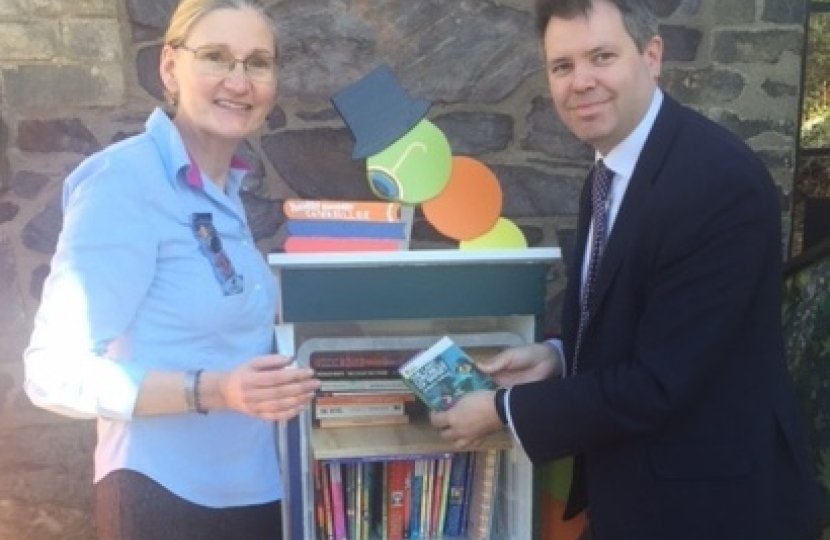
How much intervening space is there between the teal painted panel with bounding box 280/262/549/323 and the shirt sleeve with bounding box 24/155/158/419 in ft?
1.19

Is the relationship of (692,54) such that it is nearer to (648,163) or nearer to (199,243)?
(648,163)

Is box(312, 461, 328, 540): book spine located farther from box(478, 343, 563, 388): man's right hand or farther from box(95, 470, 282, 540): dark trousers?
box(478, 343, 563, 388): man's right hand

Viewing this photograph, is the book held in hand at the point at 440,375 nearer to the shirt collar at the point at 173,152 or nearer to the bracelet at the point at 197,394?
the bracelet at the point at 197,394

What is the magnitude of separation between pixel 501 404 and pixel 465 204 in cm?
50

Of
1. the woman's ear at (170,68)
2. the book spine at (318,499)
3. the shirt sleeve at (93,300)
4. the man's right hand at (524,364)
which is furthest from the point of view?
the book spine at (318,499)

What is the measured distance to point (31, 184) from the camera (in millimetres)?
2852

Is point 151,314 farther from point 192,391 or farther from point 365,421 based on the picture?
point 365,421

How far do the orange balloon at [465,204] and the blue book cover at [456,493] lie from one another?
1.74 ft

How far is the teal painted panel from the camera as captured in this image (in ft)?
6.33

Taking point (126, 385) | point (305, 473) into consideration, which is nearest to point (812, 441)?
point (305, 473)

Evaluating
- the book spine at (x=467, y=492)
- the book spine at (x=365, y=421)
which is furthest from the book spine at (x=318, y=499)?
the book spine at (x=467, y=492)

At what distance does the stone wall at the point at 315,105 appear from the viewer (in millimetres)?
2811

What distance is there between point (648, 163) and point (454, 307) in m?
0.50

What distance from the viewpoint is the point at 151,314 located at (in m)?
1.70
